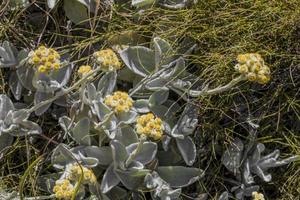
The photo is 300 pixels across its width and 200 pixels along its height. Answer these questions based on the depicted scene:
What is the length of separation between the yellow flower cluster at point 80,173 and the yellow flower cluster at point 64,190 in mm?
31

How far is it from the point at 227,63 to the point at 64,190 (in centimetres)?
60

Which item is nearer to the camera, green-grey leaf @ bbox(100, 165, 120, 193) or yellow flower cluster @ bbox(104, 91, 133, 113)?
yellow flower cluster @ bbox(104, 91, 133, 113)

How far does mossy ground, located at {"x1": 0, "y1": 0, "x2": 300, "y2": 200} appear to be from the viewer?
176cm

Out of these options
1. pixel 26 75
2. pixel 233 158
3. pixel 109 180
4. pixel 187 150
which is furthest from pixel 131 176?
pixel 26 75

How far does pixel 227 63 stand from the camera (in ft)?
5.74

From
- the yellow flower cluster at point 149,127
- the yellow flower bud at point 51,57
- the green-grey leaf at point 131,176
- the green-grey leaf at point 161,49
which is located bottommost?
the green-grey leaf at point 131,176

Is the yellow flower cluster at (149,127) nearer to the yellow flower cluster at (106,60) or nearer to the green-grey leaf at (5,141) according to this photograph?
the yellow flower cluster at (106,60)

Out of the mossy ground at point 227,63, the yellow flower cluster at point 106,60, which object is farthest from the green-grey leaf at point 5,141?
the yellow flower cluster at point 106,60

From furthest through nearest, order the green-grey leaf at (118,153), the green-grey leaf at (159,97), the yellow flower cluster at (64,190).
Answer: the green-grey leaf at (159,97)
the green-grey leaf at (118,153)
the yellow flower cluster at (64,190)

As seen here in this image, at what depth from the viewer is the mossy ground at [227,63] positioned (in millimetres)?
1756

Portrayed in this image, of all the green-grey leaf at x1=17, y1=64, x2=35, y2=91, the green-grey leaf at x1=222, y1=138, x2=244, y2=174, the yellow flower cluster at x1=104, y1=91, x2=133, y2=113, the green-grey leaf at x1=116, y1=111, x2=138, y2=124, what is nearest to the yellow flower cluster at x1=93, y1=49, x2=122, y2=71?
the yellow flower cluster at x1=104, y1=91, x2=133, y2=113

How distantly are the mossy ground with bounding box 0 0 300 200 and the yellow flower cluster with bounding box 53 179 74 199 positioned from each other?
0.27m

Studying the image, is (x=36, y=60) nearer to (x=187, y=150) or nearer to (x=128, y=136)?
(x=128, y=136)

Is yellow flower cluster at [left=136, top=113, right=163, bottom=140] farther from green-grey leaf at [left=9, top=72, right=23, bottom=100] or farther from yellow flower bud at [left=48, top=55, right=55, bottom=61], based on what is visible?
green-grey leaf at [left=9, top=72, right=23, bottom=100]
